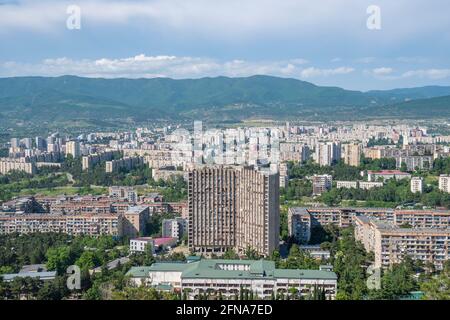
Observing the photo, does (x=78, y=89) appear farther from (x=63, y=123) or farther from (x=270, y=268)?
(x=270, y=268)

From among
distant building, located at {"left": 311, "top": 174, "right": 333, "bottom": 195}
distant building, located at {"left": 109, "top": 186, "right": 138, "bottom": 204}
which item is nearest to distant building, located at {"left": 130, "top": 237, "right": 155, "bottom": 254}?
distant building, located at {"left": 109, "top": 186, "right": 138, "bottom": 204}

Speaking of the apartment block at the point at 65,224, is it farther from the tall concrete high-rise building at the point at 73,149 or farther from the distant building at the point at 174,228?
the tall concrete high-rise building at the point at 73,149

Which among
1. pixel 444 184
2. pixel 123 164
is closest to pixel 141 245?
pixel 444 184

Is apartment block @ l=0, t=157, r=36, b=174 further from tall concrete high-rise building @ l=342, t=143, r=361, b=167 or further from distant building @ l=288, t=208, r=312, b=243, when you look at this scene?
distant building @ l=288, t=208, r=312, b=243

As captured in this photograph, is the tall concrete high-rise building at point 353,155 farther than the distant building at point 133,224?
Yes

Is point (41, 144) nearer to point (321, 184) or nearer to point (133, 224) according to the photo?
point (321, 184)

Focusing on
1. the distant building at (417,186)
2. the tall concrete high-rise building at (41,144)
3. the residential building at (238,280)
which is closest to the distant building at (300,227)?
the residential building at (238,280)
